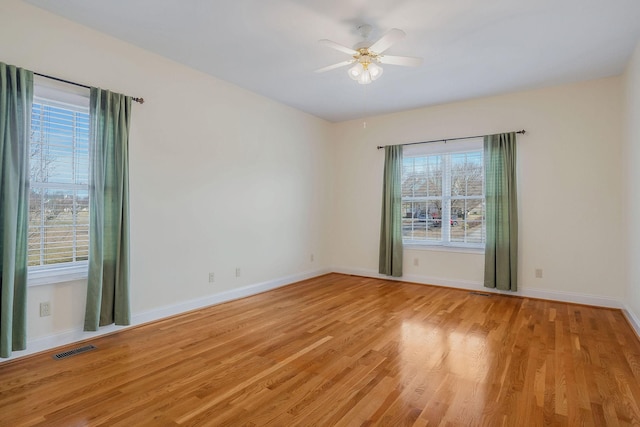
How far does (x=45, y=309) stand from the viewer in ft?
9.40

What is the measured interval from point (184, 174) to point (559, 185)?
4794mm

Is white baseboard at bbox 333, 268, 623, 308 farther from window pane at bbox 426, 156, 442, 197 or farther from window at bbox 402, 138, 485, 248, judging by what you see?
window pane at bbox 426, 156, 442, 197

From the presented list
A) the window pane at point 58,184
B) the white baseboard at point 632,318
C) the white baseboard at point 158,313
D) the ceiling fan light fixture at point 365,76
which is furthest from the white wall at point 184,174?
the white baseboard at point 632,318

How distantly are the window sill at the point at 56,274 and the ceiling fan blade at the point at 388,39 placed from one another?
3.24 metres

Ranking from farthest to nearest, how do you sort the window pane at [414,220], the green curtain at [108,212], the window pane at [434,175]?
the window pane at [414,220] < the window pane at [434,175] < the green curtain at [108,212]

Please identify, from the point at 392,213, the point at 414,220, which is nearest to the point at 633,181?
the point at 414,220

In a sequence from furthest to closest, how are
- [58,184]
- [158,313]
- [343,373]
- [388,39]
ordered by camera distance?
1. [158,313]
2. [58,184]
3. [388,39]
4. [343,373]

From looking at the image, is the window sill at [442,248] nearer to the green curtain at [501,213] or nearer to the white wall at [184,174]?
the green curtain at [501,213]

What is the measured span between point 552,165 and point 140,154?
16.7 ft

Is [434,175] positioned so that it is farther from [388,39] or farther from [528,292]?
[388,39]

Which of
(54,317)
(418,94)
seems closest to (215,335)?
(54,317)

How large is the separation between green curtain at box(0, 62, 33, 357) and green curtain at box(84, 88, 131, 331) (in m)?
0.46

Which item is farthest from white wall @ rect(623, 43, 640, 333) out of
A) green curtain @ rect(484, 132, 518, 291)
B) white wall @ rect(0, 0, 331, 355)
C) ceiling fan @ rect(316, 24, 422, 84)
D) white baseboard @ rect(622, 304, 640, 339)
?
white wall @ rect(0, 0, 331, 355)

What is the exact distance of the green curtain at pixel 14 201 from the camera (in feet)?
8.25
